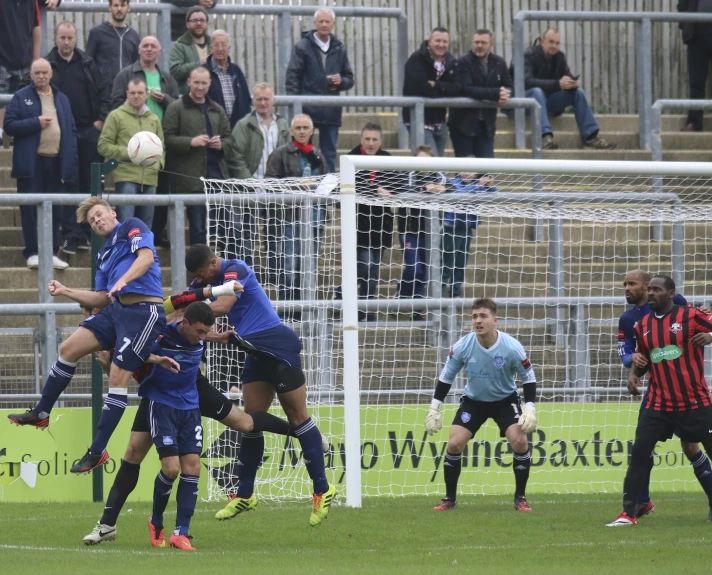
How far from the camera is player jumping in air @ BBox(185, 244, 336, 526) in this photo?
383 inches

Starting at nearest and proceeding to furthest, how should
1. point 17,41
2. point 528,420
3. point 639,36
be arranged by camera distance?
point 528,420 → point 17,41 → point 639,36

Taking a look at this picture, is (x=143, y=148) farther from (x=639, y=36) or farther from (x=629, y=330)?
(x=639, y=36)

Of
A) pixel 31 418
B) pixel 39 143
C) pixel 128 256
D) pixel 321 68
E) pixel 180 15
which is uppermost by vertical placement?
pixel 180 15

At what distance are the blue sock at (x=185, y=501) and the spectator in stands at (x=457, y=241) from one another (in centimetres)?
543

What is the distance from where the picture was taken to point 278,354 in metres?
9.91

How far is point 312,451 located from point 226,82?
623 centimetres

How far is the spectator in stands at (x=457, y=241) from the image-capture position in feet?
44.8

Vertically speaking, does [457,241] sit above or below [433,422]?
above

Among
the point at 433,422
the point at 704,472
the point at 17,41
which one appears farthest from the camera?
the point at 17,41

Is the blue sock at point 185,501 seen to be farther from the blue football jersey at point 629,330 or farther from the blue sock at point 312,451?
the blue football jersey at point 629,330

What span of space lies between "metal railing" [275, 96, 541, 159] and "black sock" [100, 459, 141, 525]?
7.13 metres

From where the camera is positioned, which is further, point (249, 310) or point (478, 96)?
point (478, 96)

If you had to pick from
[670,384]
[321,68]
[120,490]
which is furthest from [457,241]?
[120,490]

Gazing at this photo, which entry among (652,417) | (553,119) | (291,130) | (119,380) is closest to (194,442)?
(119,380)
